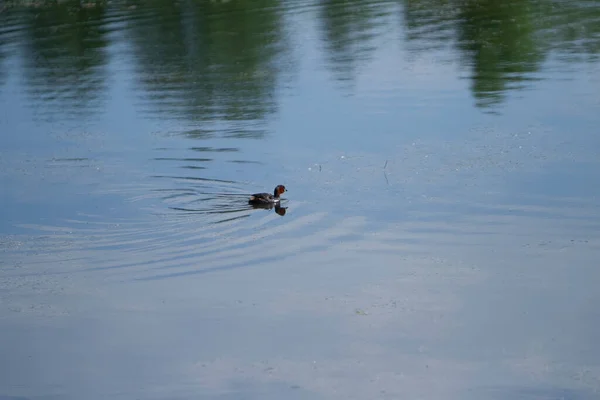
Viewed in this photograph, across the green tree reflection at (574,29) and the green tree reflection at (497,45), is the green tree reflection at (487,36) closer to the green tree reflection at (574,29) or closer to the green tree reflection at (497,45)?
the green tree reflection at (497,45)

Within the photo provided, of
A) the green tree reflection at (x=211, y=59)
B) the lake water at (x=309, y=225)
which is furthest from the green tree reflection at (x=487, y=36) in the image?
the green tree reflection at (x=211, y=59)

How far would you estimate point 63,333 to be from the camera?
1095 cm

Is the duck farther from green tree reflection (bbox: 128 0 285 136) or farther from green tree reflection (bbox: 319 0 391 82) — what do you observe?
green tree reflection (bbox: 319 0 391 82)

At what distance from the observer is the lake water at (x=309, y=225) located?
9953 mm

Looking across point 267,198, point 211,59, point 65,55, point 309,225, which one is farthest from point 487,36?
point 309,225

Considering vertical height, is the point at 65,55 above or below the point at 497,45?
above

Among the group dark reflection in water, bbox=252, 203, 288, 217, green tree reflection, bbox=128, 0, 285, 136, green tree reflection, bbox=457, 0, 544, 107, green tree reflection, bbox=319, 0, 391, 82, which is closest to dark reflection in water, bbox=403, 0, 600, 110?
green tree reflection, bbox=457, 0, 544, 107

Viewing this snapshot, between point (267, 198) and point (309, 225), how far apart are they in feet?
2.72

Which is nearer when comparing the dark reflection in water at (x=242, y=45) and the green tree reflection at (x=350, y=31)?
the dark reflection in water at (x=242, y=45)

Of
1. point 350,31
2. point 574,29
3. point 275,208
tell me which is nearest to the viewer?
point 275,208

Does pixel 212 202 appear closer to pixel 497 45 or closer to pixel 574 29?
pixel 497 45

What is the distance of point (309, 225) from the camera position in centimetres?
1359

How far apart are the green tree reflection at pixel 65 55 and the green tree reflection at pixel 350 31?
201 inches

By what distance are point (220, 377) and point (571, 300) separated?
3.58m
